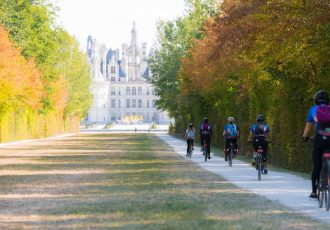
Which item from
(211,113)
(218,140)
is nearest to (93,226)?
(218,140)

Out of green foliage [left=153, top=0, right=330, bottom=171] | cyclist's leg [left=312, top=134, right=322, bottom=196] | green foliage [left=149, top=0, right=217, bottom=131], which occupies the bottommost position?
cyclist's leg [left=312, top=134, right=322, bottom=196]

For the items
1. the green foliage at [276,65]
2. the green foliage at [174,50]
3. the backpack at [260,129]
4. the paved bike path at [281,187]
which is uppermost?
the green foliage at [174,50]

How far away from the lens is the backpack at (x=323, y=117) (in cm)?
1267

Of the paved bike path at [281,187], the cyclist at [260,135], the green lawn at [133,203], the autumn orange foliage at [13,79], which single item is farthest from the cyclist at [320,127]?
the autumn orange foliage at [13,79]

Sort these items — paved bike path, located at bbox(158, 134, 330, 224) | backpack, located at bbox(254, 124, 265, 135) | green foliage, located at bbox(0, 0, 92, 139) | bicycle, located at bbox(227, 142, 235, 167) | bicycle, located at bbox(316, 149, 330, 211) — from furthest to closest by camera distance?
green foliage, located at bbox(0, 0, 92, 139)
bicycle, located at bbox(227, 142, 235, 167)
backpack, located at bbox(254, 124, 265, 135)
paved bike path, located at bbox(158, 134, 330, 224)
bicycle, located at bbox(316, 149, 330, 211)

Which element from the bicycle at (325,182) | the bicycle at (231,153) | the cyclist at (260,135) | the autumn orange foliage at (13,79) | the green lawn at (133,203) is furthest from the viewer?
the autumn orange foliage at (13,79)

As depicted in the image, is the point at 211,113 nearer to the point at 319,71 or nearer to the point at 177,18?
the point at 177,18

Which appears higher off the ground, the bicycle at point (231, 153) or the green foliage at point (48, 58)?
the green foliage at point (48, 58)

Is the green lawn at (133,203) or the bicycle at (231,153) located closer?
the green lawn at (133,203)

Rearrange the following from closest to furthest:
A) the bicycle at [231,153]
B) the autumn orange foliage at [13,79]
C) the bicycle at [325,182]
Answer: the bicycle at [325,182]
the bicycle at [231,153]
the autumn orange foliage at [13,79]

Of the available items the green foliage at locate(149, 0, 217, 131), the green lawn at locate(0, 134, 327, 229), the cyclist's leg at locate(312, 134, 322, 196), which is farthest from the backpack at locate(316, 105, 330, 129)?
the green foliage at locate(149, 0, 217, 131)

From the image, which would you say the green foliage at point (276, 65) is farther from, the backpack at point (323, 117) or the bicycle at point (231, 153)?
the backpack at point (323, 117)

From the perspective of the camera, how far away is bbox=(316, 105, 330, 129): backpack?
12.7 metres

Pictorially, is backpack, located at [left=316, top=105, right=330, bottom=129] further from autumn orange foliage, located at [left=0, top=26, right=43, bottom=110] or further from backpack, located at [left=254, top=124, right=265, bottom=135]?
autumn orange foliage, located at [left=0, top=26, right=43, bottom=110]
